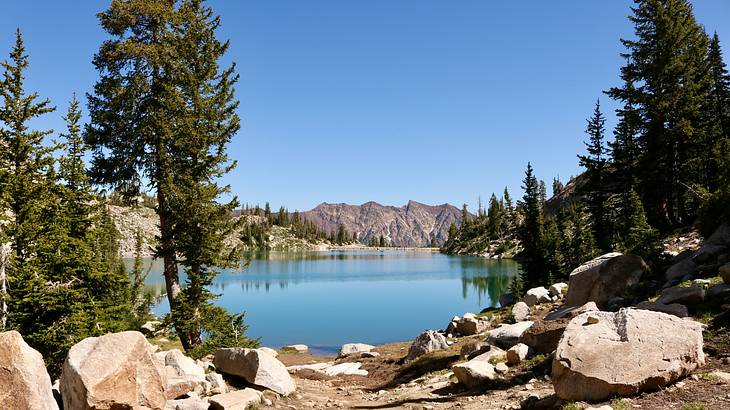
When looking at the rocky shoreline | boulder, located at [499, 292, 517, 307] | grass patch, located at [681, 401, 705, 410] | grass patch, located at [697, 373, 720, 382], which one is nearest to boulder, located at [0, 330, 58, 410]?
the rocky shoreline

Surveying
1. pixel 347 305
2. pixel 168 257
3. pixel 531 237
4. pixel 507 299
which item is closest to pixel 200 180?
pixel 168 257

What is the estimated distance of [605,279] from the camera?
2258cm

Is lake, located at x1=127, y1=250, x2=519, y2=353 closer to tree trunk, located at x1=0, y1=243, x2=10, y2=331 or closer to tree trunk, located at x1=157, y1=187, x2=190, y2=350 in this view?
tree trunk, located at x1=157, y1=187, x2=190, y2=350

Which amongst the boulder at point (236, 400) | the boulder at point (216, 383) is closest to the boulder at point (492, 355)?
the boulder at point (236, 400)

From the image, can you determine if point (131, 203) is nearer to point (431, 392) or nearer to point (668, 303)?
point (431, 392)

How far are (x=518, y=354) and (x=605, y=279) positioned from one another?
9.82 m

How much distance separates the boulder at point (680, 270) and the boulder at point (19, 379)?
2282 cm

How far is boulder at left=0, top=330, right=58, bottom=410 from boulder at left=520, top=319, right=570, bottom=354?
45.3 ft

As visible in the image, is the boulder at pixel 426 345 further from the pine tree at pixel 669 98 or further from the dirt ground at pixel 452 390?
the pine tree at pixel 669 98

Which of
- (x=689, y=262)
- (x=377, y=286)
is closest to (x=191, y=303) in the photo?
(x=689, y=262)

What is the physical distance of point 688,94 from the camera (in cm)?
3381

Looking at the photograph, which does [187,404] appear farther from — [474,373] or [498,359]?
[498,359]

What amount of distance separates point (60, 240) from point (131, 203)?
4.81 metres

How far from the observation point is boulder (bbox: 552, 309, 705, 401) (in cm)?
997
